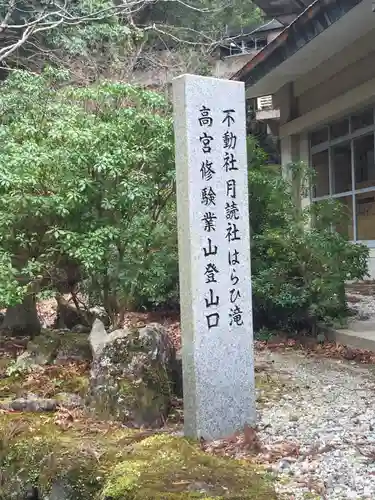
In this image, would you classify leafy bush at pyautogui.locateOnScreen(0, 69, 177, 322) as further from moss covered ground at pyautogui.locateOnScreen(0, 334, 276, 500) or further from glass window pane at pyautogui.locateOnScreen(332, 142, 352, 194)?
glass window pane at pyautogui.locateOnScreen(332, 142, 352, 194)

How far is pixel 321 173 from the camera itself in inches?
552

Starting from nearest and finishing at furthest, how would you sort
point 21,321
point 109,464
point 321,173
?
point 109,464
point 21,321
point 321,173

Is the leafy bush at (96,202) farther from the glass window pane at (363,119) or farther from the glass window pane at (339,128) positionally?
the glass window pane at (339,128)

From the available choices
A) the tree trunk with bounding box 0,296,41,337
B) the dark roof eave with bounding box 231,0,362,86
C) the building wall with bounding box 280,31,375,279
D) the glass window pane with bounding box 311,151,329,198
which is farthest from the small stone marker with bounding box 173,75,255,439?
the glass window pane with bounding box 311,151,329,198

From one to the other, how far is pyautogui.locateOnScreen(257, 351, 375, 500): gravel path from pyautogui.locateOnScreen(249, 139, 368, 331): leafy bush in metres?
1.02

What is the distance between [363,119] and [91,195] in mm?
8276

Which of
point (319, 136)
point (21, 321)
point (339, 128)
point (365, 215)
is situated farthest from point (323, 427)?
point (319, 136)

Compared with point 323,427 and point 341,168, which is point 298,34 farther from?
point 323,427

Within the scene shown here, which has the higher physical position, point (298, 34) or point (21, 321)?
point (298, 34)

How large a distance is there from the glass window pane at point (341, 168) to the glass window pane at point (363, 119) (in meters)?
0.54

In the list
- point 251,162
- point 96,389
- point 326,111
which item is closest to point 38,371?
point 96,389

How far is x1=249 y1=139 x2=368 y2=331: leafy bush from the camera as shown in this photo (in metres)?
7.22

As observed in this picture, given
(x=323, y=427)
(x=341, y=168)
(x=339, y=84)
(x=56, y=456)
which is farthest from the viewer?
(x=341, y=168)

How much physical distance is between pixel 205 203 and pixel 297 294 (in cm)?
363
